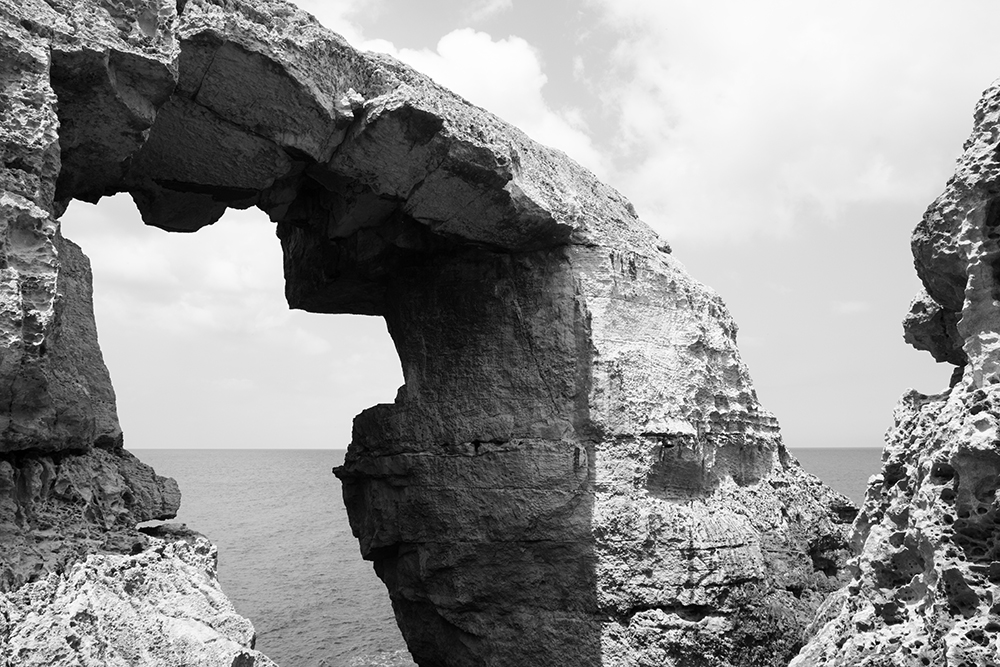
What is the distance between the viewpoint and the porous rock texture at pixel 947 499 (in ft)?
10.6

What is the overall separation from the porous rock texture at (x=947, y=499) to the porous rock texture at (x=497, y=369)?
3.28 m

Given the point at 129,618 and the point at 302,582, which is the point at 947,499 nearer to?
the point at 129,618

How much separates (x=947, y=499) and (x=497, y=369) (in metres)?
5.13

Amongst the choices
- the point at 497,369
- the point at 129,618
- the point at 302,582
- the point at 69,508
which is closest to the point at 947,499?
the point at 129,618

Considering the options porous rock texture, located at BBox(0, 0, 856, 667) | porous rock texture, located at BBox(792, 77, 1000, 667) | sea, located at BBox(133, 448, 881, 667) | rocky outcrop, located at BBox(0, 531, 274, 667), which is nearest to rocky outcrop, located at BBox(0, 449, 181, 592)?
rocky outcrop, located at BBox(0, 531, 274, 667)

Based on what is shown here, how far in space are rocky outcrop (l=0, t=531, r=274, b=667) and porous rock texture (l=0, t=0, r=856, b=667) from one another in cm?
102

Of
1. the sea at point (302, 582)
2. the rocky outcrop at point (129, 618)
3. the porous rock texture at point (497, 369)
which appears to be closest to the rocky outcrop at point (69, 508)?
the rocky outcrop at point (129, 618)

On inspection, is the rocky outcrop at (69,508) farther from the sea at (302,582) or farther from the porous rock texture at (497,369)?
the sea at (302,582)

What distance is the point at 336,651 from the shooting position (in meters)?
13.6

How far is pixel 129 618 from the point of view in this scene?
453cm

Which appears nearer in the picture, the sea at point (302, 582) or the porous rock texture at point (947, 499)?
the porous rock texture at point (947, 499)

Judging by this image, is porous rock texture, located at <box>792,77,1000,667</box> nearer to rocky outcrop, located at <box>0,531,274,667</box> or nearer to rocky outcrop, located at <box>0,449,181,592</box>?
rocky outcrop, located at <box>0,531,274,667</box>

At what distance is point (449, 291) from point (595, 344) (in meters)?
1.68

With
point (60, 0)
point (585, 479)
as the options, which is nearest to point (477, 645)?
point (585, 479)
